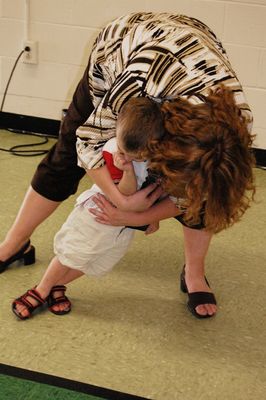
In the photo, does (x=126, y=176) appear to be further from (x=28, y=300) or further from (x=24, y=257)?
(x=24, y=257)

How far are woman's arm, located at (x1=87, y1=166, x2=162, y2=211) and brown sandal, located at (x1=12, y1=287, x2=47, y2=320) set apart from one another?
0.40 meters

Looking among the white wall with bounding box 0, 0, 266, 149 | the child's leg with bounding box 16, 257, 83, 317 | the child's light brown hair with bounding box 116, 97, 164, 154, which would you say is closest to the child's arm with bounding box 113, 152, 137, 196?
the child's light brown hair with bounding box 116, 97, 164, 154

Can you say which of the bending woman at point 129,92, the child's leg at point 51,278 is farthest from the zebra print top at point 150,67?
the child's leg at point 51,278

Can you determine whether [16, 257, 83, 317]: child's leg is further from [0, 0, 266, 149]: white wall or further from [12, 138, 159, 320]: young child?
[0, 0, 266, 149]: white wall

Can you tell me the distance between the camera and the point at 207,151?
3.50 feet

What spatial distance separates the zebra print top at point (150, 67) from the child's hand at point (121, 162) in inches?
2.4

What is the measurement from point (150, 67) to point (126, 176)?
0.26 meters

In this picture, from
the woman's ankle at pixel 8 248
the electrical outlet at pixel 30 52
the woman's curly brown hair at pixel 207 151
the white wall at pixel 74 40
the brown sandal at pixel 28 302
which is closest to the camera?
the woman's curly brown hair at pixel 207 151

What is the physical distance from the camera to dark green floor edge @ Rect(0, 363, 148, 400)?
1262 mm

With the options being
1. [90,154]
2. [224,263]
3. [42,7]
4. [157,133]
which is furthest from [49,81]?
[157,133]

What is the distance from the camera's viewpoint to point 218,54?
1.24 meters

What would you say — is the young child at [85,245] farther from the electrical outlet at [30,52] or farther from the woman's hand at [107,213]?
the electrical outlet at [30,52]

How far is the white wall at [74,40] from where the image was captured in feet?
8.64

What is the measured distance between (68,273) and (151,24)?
0.71 m
